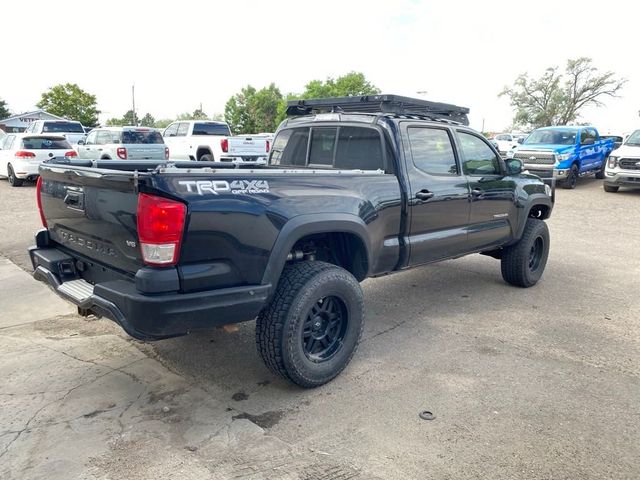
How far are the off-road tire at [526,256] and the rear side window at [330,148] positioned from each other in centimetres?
246

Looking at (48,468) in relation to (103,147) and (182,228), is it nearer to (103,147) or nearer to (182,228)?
(182,228)

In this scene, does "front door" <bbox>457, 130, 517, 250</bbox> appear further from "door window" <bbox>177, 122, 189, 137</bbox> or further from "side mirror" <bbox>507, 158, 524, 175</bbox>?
"door window" <bbox>177, 122, 189, 137</bbox>

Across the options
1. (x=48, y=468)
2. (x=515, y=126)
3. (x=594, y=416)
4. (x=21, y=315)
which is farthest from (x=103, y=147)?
(x=515, y=126)

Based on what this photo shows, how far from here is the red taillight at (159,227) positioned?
2.62m

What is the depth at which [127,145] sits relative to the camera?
14805mm

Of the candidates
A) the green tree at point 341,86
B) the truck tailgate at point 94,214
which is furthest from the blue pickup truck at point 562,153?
the green tree at point 341,86

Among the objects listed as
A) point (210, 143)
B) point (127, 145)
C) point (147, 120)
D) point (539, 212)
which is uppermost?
point (147, 120)

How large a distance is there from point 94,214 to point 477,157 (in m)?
3.66

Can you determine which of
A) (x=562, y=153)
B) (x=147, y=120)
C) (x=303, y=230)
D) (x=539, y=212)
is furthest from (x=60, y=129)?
(x=147, y=120)

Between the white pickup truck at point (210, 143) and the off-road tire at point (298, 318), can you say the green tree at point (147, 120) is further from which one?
the off-road tire at point (298, 318)

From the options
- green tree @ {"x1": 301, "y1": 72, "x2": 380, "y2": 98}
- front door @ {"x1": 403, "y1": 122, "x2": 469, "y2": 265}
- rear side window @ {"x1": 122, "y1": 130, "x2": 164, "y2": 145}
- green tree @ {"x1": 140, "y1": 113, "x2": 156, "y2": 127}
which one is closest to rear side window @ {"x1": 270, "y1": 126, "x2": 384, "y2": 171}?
front door @ {"x1": 403, "y1": 122, "x2": 469, "y2": 265}

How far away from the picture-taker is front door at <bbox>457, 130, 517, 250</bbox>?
16.1 ft

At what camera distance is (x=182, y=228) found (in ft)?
8.76

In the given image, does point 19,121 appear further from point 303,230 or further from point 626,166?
point 303,230
